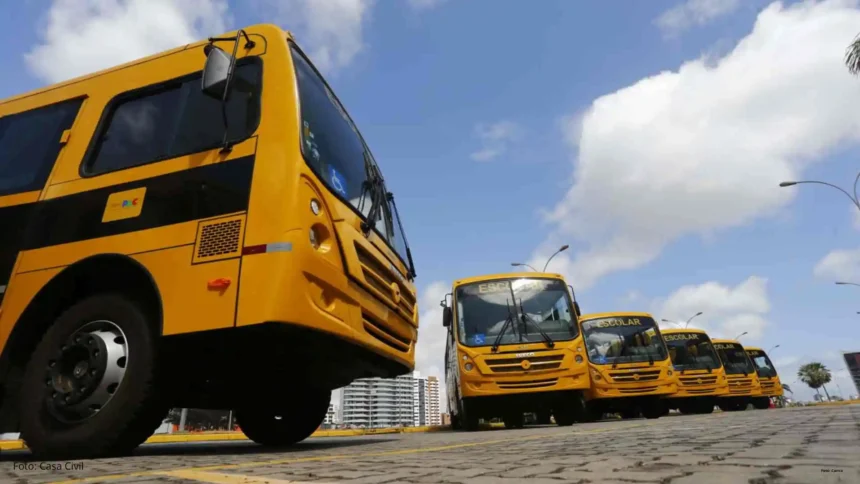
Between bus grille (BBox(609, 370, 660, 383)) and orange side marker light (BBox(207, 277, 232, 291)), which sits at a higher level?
bus grille (BBox(609, 370, 660, 383))

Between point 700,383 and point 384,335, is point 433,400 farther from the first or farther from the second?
point 384,335

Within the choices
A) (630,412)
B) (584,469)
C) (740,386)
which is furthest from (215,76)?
(740,386)

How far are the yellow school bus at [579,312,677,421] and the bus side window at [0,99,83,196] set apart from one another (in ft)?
35.1

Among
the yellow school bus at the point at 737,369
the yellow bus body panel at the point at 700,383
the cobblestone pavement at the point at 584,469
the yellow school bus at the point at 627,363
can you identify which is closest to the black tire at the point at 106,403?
the cobblestone pavement at the point at 584,469

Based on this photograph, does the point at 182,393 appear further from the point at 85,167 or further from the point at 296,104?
the point at 296,104

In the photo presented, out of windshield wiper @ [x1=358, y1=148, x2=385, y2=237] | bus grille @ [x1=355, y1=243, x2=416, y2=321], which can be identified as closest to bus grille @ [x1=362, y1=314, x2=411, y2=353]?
bus grille @ [x1=355, y1=243, x2=416, y2=321]

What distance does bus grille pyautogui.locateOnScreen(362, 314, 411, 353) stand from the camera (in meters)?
4.16

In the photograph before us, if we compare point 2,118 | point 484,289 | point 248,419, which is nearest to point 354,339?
A: point 248,419

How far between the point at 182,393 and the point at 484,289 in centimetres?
693

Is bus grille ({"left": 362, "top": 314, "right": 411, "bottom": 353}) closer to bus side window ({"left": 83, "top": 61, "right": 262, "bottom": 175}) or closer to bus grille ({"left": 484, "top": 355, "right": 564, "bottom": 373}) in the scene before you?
bus side window ({"left": 83, "top": 61, "right": 262, "bottom": 175})

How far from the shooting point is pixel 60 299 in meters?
3.82

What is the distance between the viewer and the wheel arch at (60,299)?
3.66 metres

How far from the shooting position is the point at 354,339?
3.82 metres

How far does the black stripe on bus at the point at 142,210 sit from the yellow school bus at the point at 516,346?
642cm
